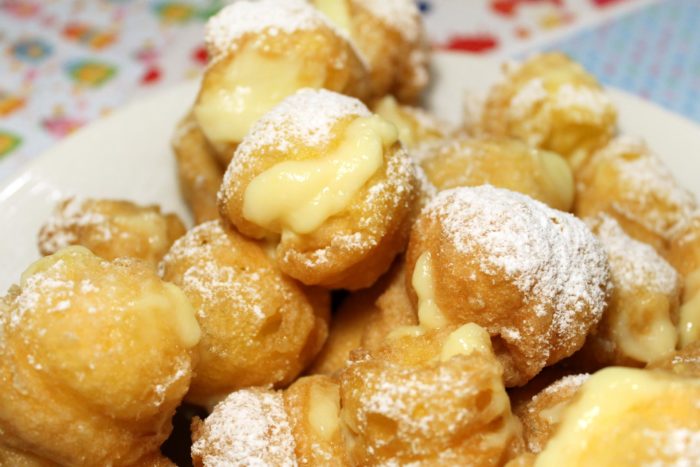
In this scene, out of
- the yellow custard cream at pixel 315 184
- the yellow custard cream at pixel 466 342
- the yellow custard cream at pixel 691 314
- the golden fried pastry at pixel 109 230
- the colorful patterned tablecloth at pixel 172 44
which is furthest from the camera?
the colorful patterned tablecloth at pixel 172 44

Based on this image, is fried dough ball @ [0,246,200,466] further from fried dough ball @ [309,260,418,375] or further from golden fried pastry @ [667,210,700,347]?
golden fried pastry @ [667,210,700,347]

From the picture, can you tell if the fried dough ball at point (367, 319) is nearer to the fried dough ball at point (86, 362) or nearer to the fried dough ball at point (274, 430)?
the fried dough ball at point (274, 430)

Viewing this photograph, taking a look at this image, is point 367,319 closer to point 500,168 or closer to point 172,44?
point 500,168

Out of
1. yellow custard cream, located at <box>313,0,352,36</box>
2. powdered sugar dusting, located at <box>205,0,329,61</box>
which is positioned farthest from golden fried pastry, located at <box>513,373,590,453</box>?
yellow custard cream, located at <box>313,0,352,36</box>

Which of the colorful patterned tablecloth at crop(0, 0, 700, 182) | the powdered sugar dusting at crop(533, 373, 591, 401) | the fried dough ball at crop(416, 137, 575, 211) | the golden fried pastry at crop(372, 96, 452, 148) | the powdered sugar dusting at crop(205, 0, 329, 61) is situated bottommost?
the colorful patterned tablecloth at crop(0, 0, 700, 182)

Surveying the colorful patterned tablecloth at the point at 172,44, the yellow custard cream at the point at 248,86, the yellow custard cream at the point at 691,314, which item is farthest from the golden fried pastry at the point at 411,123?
the colorful patterned tablecloth at the point at 172,44

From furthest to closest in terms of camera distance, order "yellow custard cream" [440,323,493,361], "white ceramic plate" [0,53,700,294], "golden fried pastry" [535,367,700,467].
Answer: "white ceramic plate" [0,53,700,294] < "yellow custard cream" [440,323,493,361] < "golden fried pastry" [535,367,700,467]
